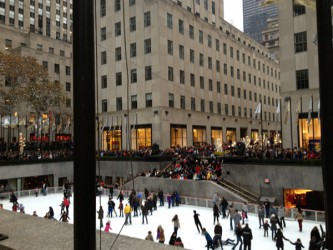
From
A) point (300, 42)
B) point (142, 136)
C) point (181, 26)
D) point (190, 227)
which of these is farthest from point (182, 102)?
point (190, 227)

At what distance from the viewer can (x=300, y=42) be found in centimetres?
3269

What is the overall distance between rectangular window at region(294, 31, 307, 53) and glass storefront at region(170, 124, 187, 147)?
19.7 metres

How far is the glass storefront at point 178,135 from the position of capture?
45750mm

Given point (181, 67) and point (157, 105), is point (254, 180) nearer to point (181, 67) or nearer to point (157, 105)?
point (157, 105)

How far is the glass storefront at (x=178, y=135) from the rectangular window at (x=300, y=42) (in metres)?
19.7

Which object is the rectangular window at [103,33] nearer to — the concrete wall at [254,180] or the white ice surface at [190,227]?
the concrete wall at [254,180]

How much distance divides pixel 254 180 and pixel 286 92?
12.0 m

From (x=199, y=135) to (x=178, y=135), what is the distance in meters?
6.08

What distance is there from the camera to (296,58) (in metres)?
33.0

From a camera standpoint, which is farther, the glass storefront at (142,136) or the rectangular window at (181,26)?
the rectangular window at (181,26)

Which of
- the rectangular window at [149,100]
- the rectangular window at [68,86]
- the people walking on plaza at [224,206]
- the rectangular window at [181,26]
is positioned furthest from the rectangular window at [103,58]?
the people walking on plaza at [224,206]

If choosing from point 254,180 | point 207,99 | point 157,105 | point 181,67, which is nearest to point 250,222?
point 254,180

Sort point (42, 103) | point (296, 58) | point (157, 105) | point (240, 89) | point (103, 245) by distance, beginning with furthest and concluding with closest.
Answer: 1. point (240, 89)
2. point (42, 103)
3. point (157, 105)
4. point (296, 58)
5. point (103, 245)

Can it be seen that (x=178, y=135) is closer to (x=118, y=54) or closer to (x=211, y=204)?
(x=118, y=54)
